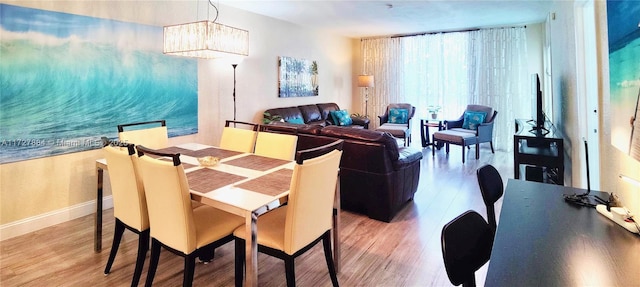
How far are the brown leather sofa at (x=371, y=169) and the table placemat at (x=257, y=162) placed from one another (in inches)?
33.2

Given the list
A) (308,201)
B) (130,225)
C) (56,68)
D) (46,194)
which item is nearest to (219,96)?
(56,68)

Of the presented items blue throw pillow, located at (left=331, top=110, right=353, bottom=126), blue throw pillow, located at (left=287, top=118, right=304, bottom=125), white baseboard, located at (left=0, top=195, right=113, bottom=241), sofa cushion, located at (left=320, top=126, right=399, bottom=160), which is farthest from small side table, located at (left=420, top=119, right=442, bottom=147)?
white baseboard, located at (left=0, top=195, right=113, bottom=241)

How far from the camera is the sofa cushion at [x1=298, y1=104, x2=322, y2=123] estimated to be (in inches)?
248

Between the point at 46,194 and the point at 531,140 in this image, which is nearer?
the point at 46,194

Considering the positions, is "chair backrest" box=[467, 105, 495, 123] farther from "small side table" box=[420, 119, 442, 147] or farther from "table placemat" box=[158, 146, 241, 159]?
"table placemat" box=[158, 146, 241, 159]

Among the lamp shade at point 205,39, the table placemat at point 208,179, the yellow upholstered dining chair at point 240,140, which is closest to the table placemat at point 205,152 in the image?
the yellow upholstered dining chair at point 240,140

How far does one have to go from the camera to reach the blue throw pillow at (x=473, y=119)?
609 centimetres

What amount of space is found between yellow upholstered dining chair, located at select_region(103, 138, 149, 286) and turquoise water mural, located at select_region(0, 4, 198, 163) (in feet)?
4.66

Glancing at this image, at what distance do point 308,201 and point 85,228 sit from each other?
101 inches

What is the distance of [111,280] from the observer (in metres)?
2.23

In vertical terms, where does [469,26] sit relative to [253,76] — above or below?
above

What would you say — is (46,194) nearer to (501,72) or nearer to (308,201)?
(308,201)

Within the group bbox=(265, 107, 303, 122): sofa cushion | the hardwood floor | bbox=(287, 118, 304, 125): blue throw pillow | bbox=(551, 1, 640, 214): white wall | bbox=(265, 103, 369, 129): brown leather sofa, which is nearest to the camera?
bbox=(551, 1, 640, 214): white wall

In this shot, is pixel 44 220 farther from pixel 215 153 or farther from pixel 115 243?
pixel 215 153
